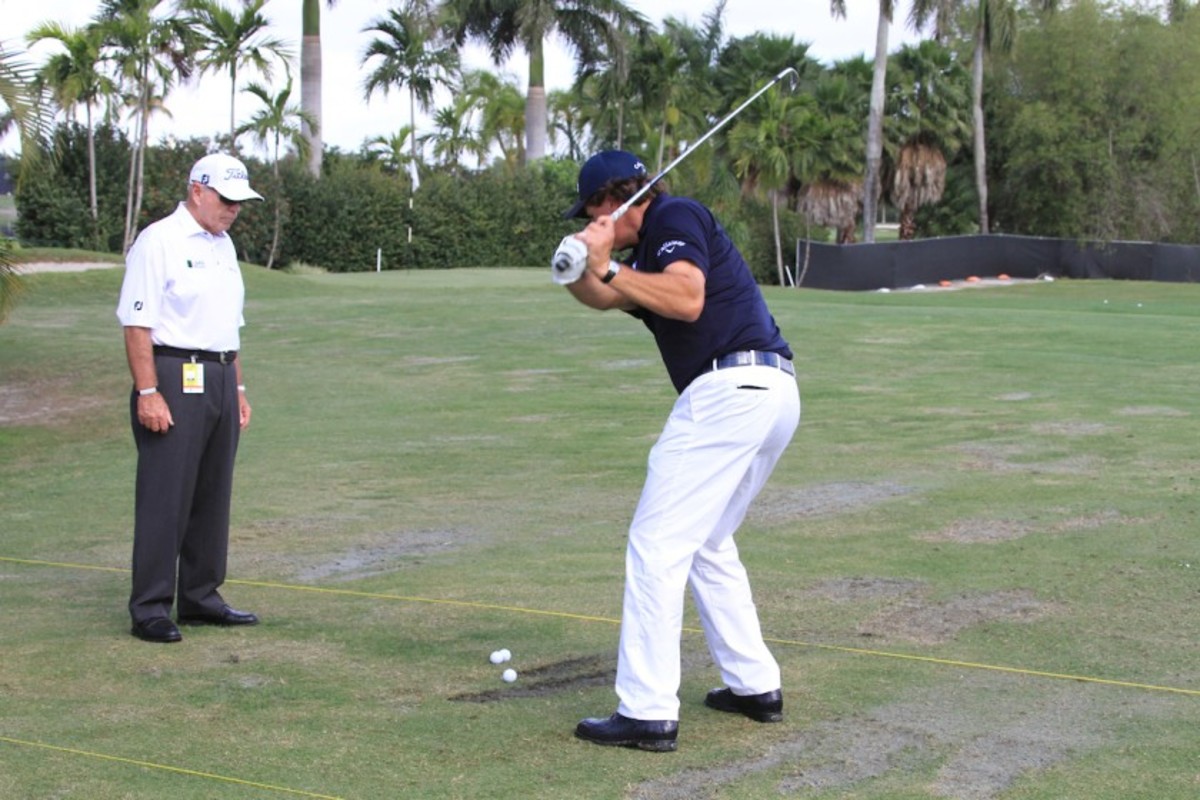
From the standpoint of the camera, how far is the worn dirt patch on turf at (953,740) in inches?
192

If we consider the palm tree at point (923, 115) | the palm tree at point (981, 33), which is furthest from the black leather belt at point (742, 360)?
the palm tree at point (923, 115)

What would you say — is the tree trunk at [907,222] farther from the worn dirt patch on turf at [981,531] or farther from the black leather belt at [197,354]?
the black leather belt at [197,354]

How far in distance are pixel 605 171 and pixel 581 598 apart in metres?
2.76

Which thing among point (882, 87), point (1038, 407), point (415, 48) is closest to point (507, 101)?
point (415, 48)

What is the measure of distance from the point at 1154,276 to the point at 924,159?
11136mm

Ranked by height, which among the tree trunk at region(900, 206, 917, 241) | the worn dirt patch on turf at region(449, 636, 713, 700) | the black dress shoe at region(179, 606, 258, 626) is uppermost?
the tree trunk at region(900, 206, 917, 241)

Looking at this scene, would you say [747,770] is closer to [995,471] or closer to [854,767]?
[854,767]

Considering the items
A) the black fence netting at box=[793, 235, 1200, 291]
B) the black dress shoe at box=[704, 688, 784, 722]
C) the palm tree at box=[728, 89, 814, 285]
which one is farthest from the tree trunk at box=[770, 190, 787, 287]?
the black dress shoe at box=[704, 688, 784, 722]

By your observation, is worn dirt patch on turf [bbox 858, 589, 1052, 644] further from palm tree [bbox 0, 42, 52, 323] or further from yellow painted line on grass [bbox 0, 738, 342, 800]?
palm tree [bbox 0, 42, 52, 323]

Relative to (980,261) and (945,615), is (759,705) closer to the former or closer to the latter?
(945,615)

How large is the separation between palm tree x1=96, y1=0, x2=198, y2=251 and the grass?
23.5 meters

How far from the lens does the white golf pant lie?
520 cm

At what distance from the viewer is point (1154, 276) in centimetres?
5212

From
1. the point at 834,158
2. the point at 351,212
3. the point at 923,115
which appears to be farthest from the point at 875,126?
the point at 351,212
